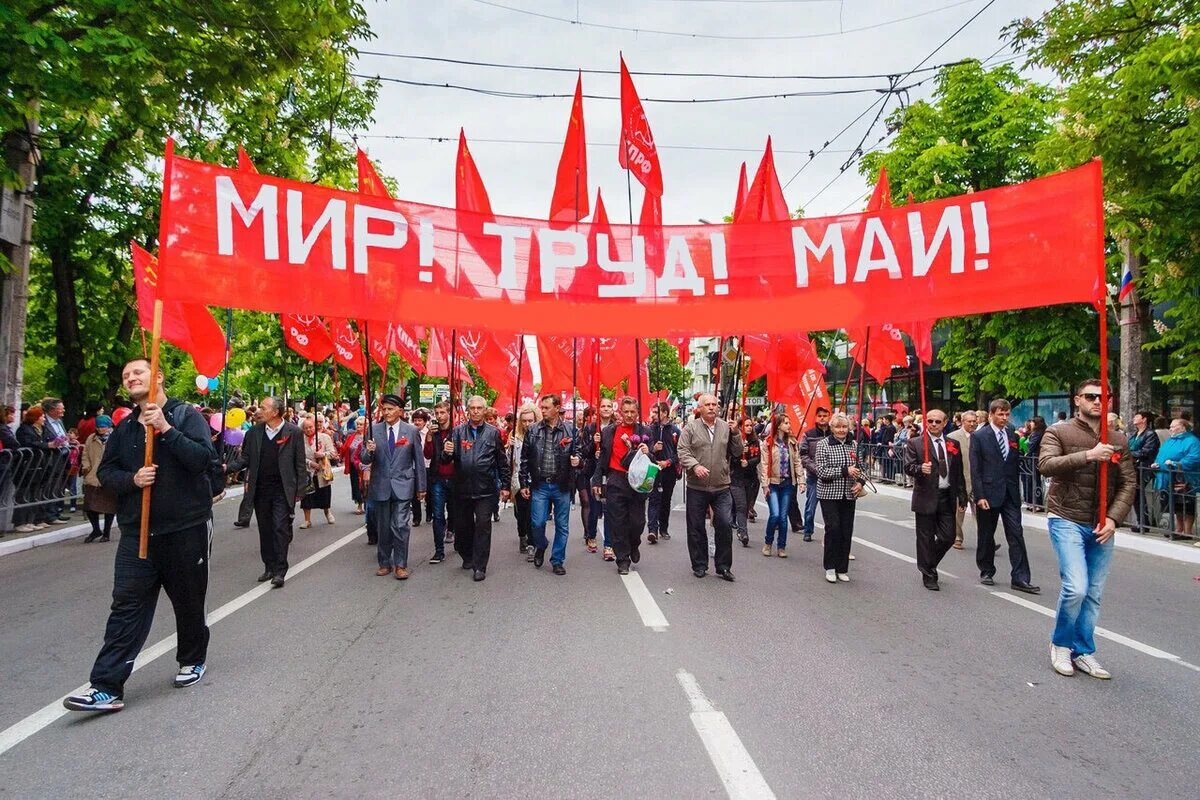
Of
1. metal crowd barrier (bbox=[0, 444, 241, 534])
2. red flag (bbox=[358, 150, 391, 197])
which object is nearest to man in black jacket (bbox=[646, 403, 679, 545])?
red flag (bbox=[358, 150, 391, 197])

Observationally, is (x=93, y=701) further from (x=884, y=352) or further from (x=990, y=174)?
(x=990, y=174)

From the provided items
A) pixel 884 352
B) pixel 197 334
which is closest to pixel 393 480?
pixel 197 334

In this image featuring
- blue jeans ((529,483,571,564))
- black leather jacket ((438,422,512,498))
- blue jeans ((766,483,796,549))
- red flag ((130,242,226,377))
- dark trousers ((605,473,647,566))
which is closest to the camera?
black leather jacket ((438,422,512,498))

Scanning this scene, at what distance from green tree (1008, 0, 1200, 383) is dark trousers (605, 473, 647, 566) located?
8744 millimetres

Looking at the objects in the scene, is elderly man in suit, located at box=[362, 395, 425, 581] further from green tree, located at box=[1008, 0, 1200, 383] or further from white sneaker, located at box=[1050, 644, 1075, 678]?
green tree, located at box=[1008, 0, 1200, 383]

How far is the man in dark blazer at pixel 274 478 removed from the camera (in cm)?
741

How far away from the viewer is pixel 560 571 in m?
8.05

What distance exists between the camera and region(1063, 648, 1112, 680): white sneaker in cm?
471

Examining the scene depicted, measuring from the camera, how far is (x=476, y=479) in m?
7.98

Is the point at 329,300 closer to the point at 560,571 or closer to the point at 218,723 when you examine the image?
the point at 218,723

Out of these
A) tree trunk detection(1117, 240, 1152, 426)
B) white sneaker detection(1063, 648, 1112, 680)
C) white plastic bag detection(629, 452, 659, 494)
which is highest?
tree trunk detection(1117, 240, 1152, 426)

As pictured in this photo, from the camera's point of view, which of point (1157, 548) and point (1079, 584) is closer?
point (1079, 584)

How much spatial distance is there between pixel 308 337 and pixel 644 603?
8.14 meters

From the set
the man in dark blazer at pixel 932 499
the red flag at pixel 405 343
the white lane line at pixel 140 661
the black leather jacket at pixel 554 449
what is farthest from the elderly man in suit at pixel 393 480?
the man in dark blazer at pixel 932 499
